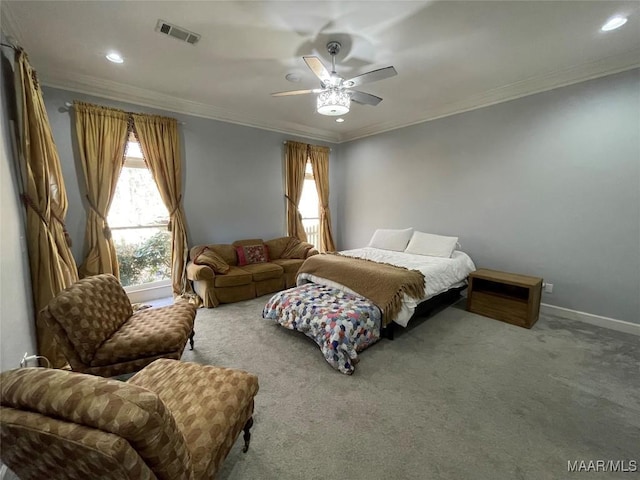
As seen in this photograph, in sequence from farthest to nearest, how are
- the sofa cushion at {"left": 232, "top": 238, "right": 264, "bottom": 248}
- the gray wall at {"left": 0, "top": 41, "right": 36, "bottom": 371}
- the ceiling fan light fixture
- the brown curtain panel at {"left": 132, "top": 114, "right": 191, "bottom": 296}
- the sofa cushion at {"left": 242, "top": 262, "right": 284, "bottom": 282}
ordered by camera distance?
1. the sofa cushion at {"left": 232, "top": 238, "right": 264, "bottom": 248}
2. the sofa cushion at {"left": 242, "top": 262, "right": 284, "bottom": 282}
3. the brown curtain panel at {"left": 132, "top": 114, "right": 191, "bottom": 296}
4. the ceiling fan light fixture
5. the gray wall at {"left": 0, "top": 41, "right": 36, "bottom": 371}

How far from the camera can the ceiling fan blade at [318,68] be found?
2.15m

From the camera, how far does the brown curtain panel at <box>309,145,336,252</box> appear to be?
5.54 m

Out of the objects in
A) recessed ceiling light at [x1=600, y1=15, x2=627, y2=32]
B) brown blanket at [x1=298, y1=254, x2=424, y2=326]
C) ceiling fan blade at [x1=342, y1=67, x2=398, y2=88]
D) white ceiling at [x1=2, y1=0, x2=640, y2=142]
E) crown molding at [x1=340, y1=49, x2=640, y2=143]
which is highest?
white ceiling at [x1=2, y1=0, x2=640, y2=142]

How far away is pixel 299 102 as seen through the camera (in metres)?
3.97

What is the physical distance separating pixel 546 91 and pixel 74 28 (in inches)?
197

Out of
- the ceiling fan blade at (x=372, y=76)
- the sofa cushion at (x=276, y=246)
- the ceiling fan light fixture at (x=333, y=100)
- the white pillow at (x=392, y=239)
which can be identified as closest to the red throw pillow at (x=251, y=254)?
the sofa cushion at (x=276, y=246)

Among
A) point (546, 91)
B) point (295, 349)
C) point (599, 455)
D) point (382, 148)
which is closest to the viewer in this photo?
point (599, 455)

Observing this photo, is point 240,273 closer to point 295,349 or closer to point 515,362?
point 295,349

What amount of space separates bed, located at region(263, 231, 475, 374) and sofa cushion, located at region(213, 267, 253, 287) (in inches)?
33.0

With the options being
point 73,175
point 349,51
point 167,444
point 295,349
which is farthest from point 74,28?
point 295,349

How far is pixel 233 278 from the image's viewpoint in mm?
3779

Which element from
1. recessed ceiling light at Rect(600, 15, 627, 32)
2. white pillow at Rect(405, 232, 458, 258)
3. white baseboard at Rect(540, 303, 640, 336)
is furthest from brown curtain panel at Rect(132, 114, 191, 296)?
white baseboard at Rect(540, 303, 640, 336)

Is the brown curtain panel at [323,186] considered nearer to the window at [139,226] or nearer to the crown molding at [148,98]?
the crown molding at [148,98]

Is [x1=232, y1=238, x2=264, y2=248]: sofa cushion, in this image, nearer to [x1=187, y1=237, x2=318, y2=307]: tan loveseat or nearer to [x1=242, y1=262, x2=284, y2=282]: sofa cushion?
[x1=187, y1=237, x2=318, y2=307]: tan loveseat
